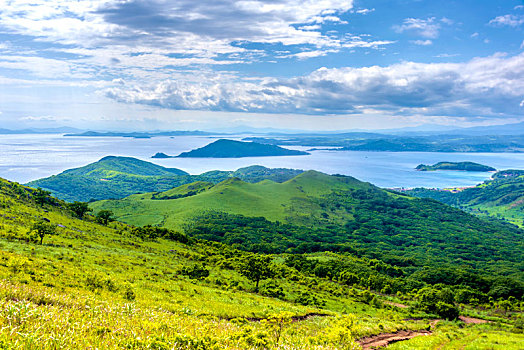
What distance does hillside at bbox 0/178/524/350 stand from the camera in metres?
8.30

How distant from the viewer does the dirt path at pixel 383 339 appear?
21314 millimetres

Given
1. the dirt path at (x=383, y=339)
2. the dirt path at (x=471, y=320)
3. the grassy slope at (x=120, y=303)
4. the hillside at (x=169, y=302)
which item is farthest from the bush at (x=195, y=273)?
the dirt path at (x=471, y=320)

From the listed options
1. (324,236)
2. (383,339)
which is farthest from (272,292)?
(324,236)

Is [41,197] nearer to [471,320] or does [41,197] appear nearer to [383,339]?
[383,339]

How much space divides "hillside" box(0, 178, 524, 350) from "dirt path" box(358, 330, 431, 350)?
0.44 m

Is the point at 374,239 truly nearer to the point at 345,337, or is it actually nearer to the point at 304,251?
the point at 304,251

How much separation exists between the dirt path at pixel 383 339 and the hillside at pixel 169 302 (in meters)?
0.44

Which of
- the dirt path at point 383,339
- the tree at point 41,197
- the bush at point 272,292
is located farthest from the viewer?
the tree at point 41,197

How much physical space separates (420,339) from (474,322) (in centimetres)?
2639

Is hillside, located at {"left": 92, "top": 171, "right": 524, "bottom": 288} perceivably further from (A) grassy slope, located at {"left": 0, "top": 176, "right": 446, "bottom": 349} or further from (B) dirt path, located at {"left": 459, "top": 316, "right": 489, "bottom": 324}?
(A) grassy slope, located at {"left": 0, "top": 176, "right": 446, "bottom": 349}

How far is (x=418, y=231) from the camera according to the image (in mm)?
196500

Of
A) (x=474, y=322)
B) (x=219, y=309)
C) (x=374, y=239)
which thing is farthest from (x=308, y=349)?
(x=374, y=239)

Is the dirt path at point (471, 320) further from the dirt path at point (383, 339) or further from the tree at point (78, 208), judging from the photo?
the tree at point (78, 208)

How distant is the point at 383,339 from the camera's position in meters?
23.6
